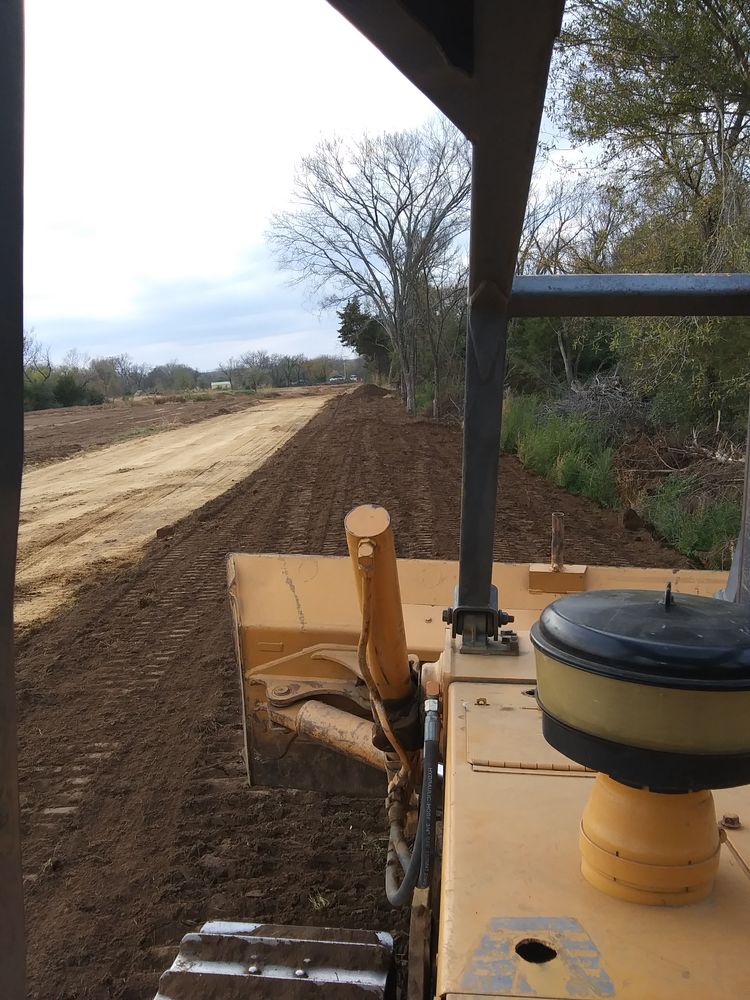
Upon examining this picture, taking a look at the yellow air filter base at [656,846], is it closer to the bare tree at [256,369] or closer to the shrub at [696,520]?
the shrub at [696,520]

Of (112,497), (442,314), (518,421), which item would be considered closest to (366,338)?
(442,314)

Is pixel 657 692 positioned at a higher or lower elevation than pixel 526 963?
higher

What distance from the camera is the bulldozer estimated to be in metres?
1.06

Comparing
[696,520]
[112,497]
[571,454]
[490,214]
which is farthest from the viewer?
[571,454]

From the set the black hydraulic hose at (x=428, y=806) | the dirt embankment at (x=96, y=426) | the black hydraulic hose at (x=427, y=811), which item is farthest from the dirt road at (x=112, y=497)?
the black hydraulic hose at (x=428, y=806)

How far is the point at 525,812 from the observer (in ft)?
4.88

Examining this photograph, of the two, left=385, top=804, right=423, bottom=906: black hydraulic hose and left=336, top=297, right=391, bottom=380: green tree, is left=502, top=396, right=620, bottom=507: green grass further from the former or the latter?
left=336, top=297, right=391, bottom=380: green tree

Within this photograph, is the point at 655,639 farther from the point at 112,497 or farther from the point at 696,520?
the point at 112,497

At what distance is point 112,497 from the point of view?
1324 centimetres

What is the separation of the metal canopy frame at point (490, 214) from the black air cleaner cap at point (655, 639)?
0.64m

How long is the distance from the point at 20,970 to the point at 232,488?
12930mm

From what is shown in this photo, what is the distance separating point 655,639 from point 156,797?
346 centimetres

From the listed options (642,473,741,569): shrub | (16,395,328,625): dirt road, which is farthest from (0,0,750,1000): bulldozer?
(642,473,741,569): shrub

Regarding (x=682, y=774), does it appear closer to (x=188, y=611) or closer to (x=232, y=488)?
(x=188, y=611)
